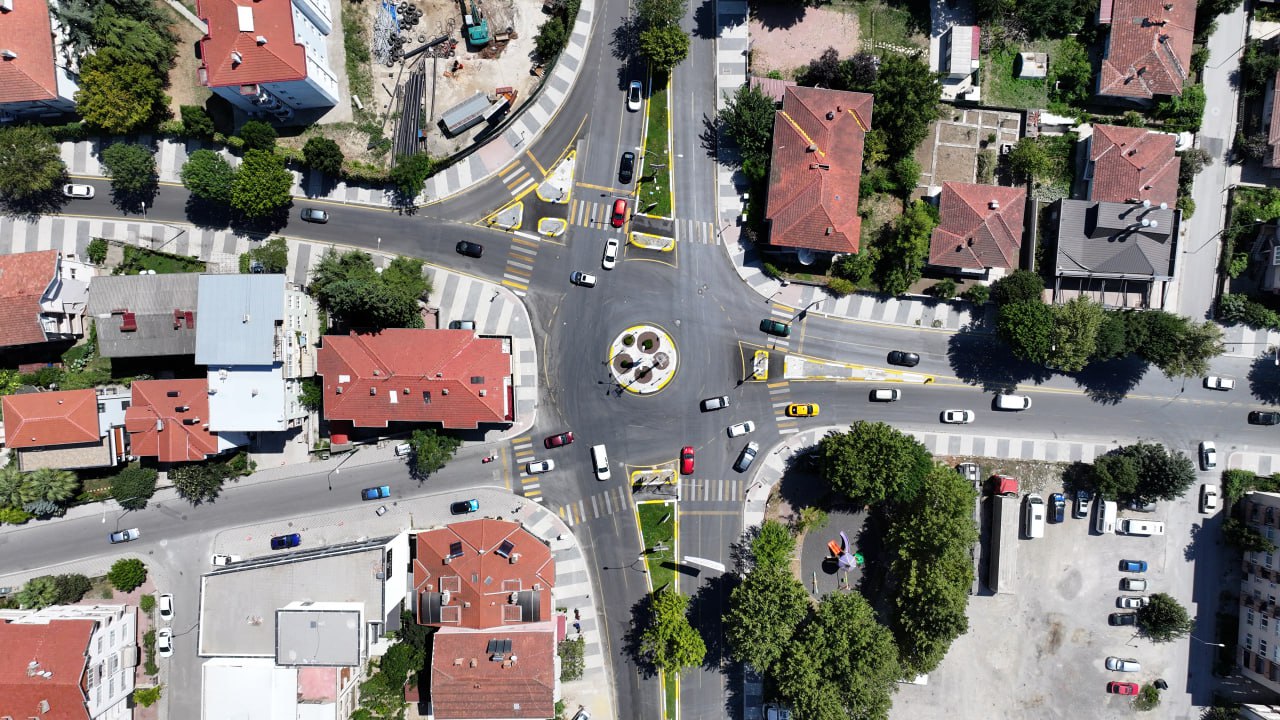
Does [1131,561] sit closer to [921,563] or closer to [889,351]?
[921,563]

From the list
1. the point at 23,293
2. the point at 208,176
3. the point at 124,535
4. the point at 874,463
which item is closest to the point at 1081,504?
the point at 874,463

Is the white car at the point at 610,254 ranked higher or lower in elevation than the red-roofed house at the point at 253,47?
lower

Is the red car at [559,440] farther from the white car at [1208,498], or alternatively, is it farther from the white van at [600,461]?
the white car at [1208,498]

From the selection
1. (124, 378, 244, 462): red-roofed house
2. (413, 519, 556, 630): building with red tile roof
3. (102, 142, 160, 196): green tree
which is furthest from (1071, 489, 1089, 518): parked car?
(102, 142, 160, 196): green tree

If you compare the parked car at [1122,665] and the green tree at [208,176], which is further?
the parked car at [1122,665]

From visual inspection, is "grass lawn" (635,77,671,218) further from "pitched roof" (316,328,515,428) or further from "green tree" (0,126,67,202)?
"green tree" (0,126,67,202)

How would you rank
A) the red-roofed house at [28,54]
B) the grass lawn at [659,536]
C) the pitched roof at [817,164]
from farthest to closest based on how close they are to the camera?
the grass lawn at [659,536], the pitched roof at [817,164], the red-roofed house at [28,54]

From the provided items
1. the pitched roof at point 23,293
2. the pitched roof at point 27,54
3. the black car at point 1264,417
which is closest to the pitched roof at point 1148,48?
the black car at point 1264,417
